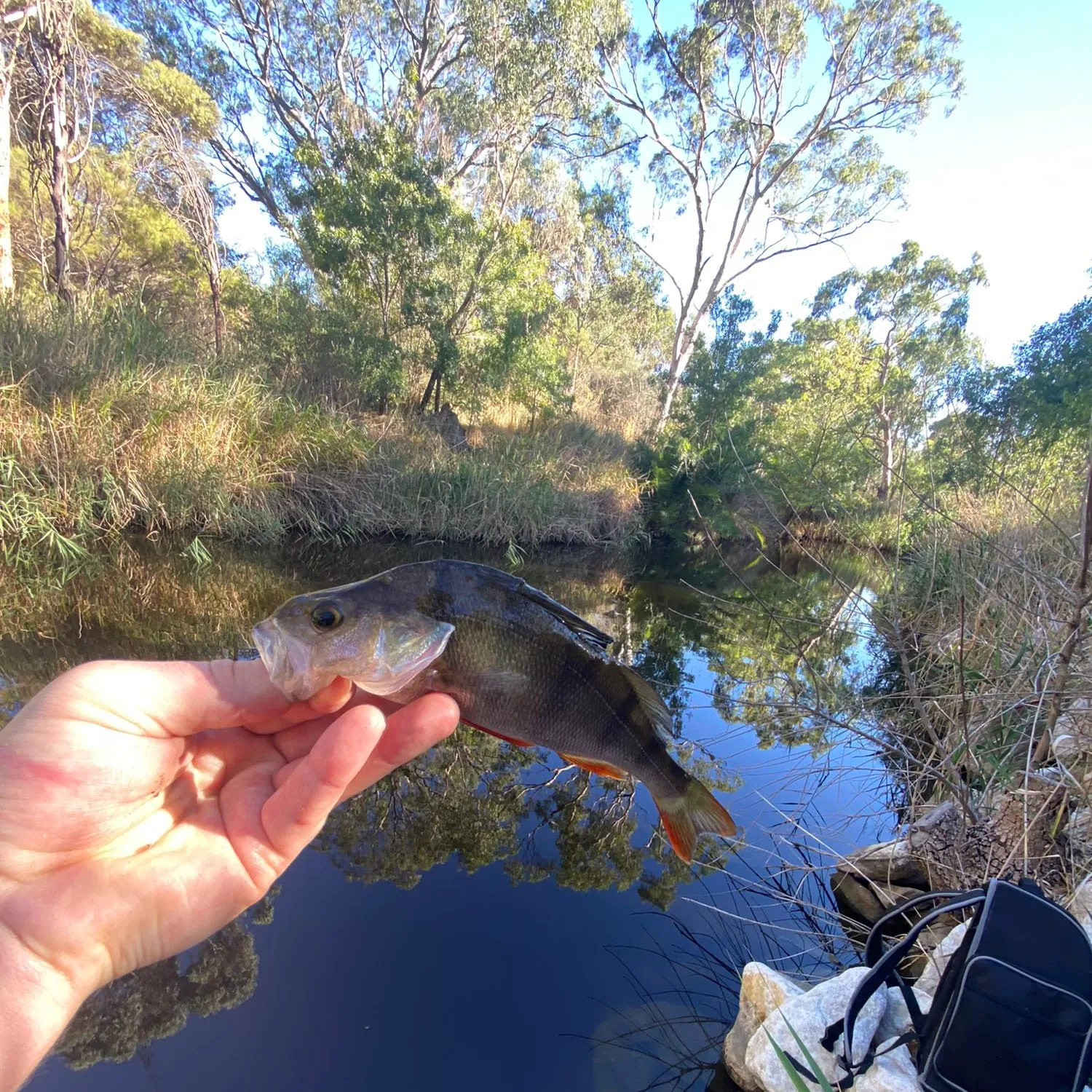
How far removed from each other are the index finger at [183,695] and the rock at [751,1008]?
1.96 meters

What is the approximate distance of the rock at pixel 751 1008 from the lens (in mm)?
1987

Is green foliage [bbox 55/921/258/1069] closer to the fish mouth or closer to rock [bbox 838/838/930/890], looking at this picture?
the fish mouth

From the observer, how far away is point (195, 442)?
741 cm

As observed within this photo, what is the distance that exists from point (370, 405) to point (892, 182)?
21.2 m

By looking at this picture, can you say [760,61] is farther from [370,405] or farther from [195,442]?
[195,442]

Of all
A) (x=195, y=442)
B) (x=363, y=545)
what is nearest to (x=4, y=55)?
(x=195, y=442)

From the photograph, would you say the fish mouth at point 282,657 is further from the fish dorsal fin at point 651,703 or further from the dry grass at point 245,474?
the dry grass at point 245,474

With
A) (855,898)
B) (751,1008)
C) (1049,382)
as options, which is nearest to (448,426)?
(855,898)

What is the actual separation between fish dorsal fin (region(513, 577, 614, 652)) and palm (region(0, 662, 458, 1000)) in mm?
424

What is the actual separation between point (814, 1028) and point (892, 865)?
151 cm

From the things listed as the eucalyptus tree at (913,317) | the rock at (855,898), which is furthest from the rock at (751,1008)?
the eucalyptus tree at (913,317)

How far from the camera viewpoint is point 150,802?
152cm

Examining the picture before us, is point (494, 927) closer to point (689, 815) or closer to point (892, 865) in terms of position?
point (689, 815)

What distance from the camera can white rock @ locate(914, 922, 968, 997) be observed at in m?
1.94
